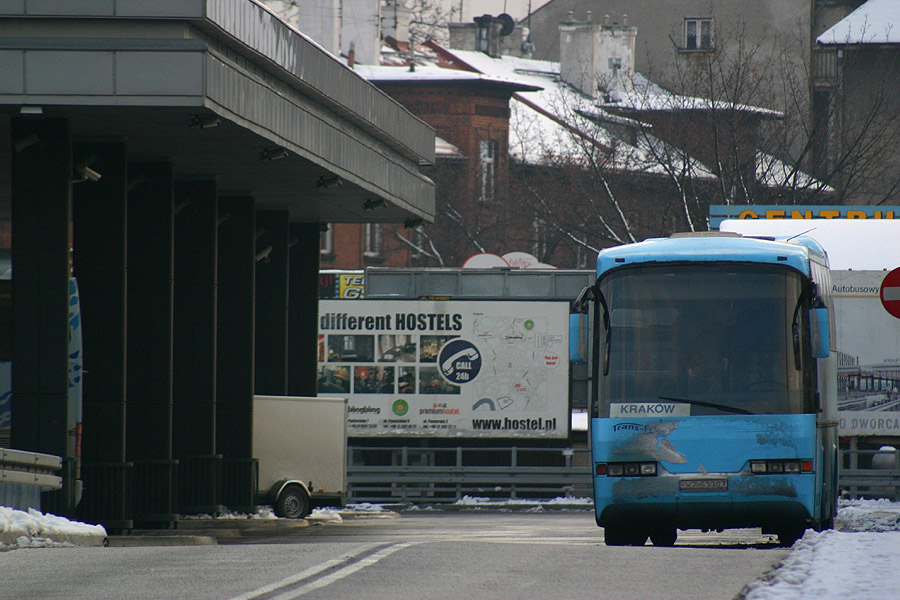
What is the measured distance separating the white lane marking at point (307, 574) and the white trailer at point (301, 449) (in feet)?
49.4

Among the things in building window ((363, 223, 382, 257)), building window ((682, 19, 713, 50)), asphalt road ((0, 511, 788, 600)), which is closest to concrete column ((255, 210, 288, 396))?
asphalt road ((0, 511, 788, 600))

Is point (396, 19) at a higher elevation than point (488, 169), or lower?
higher

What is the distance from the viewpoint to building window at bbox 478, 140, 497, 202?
70.3 m

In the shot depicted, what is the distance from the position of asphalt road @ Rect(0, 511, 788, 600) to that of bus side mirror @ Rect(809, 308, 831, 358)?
3549 millimetres

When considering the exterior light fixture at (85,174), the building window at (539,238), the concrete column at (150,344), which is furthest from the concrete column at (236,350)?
the building window at (539,238)

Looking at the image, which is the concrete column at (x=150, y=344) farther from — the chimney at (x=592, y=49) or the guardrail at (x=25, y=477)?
the chimney at (x=592, y=49)

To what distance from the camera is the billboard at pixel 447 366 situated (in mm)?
35125

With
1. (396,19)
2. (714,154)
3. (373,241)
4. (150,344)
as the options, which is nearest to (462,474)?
(150,344)

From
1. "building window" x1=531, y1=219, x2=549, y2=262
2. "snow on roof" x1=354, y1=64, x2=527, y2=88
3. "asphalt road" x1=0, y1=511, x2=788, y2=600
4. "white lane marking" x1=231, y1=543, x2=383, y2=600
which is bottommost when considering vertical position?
"asphalt road" x1=0, y1=511, x2=788, y2=600

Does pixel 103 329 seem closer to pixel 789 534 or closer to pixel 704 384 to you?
pixel 704 384

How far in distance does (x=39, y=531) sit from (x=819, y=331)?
304 inches

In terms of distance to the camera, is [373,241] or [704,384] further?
[373,241]

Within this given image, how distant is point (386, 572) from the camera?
430 inches

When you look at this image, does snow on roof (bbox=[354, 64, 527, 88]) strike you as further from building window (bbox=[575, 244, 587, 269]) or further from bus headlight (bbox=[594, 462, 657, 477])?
bus headlight (bbox=[594, 462, 657, 477])
